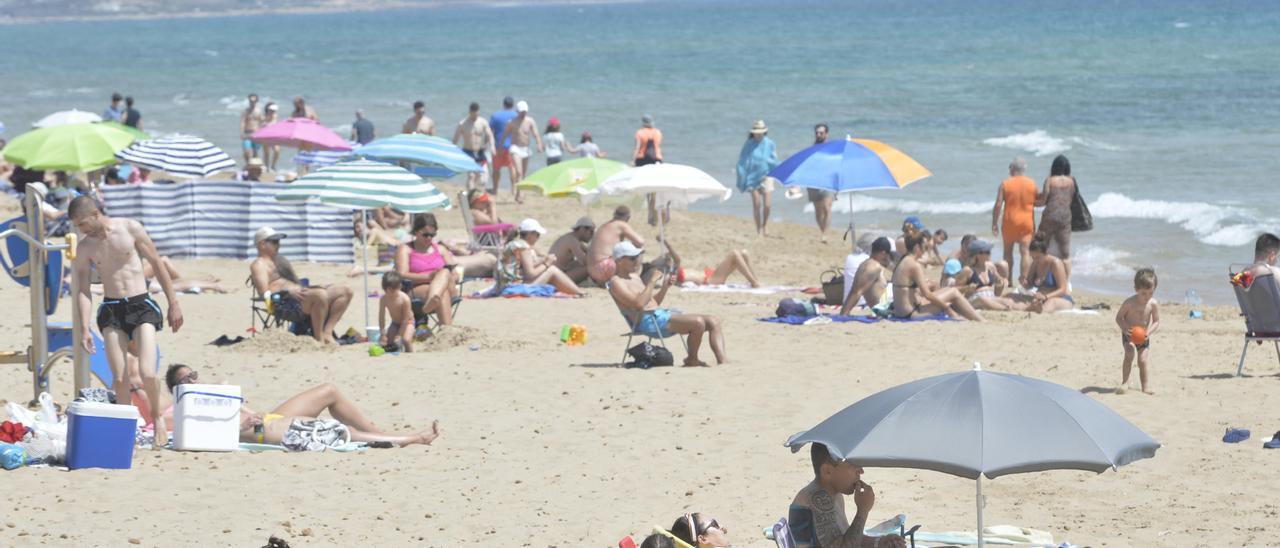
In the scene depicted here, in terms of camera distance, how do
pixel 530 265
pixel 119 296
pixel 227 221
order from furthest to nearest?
pixel 227 221
pixel 530 265
pixel 119 296

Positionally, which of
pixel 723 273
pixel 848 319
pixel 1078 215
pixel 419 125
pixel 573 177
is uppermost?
pixel 419 125

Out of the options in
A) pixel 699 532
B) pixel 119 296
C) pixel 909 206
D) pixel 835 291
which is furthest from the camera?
pixel 909 206

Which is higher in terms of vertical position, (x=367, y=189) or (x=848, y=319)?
(x=367, y=189)

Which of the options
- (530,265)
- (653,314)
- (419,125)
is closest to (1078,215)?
(530,265)

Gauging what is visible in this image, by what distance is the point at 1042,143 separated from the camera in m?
30.8

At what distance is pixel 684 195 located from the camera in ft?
45.7

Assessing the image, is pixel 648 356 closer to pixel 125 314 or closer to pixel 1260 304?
pixel 125 314

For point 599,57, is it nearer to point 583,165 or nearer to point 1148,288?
point 583,165

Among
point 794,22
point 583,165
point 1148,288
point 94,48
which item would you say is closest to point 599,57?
point 794,22

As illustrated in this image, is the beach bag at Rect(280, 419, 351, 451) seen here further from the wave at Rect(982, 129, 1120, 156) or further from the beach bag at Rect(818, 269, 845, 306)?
the wave at Rect(982, 129, 1120, 156)

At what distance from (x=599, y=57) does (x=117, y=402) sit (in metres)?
61.3

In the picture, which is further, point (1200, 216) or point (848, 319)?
point (1200, 216)

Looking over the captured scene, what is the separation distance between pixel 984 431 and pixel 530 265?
29.4 feet

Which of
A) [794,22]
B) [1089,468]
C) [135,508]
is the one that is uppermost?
[794,22]
